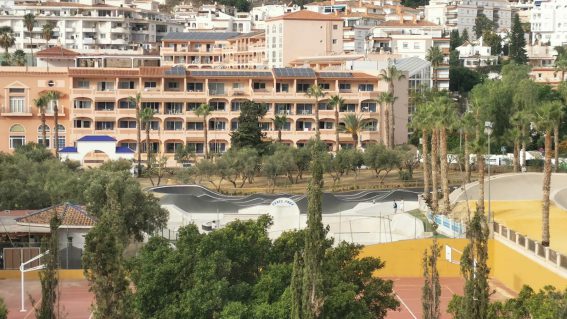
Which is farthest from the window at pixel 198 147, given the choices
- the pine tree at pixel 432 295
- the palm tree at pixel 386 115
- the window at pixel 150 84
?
the pine tree at pixel 432 295

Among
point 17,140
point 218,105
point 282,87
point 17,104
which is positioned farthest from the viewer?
point 282,87

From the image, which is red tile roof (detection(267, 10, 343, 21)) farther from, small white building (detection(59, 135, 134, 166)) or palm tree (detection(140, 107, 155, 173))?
small white building (detection(59, 135, 134, 166))

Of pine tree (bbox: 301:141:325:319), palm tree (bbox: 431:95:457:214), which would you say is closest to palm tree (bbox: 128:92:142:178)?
palm tree (bbox: 431:95:457:214)

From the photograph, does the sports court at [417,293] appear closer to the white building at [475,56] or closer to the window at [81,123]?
the window at [81,123]

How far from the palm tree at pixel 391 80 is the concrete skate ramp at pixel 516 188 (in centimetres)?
2132

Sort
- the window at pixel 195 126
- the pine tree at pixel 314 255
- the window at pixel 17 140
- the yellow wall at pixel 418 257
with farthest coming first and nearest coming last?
the window at pixel 195 126
the window at pixel 17 140
the yellow wall at pixel 418 257
the pine tree at pixel 314 255

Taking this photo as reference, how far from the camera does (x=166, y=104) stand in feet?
318

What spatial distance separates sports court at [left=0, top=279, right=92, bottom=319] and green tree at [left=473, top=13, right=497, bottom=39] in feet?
452

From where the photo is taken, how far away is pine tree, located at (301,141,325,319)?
27828 millimetres

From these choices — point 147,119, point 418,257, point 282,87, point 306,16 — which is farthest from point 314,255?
point 306,16

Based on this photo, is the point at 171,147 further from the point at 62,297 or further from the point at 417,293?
the point at 417,293

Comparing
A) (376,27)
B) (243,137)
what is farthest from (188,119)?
(376,27)

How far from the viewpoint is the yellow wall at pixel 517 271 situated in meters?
45.7

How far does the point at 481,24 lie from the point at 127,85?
99.2 m
